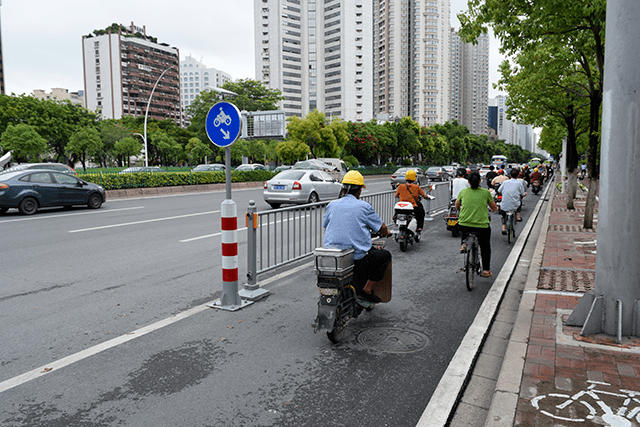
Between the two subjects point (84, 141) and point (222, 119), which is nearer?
point (222, 119)

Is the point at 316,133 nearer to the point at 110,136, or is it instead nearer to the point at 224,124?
the point at 110,136

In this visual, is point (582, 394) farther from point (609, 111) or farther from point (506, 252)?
point (506, 252)

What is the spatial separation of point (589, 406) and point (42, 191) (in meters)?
16.7

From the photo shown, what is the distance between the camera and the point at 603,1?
8320 mm

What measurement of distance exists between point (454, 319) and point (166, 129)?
256 feet

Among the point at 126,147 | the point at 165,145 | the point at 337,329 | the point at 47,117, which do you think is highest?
the point at 47,117

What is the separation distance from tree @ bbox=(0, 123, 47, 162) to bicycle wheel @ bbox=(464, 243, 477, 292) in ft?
150

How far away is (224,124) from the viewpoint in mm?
5836

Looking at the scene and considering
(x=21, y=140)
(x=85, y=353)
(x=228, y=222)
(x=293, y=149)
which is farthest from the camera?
(x=293, y=149)

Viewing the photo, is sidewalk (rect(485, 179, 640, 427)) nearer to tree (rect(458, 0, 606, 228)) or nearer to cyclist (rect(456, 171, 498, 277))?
cyclist (rect(456, 171, 498, 277))

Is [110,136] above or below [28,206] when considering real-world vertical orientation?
above

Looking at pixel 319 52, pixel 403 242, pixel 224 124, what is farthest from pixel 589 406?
pixel 319 52

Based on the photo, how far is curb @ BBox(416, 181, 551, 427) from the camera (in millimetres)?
3285

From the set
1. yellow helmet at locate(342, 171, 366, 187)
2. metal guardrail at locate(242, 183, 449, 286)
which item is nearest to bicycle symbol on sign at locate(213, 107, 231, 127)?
metal guardrail at locate(242, 183, 449, 286)
